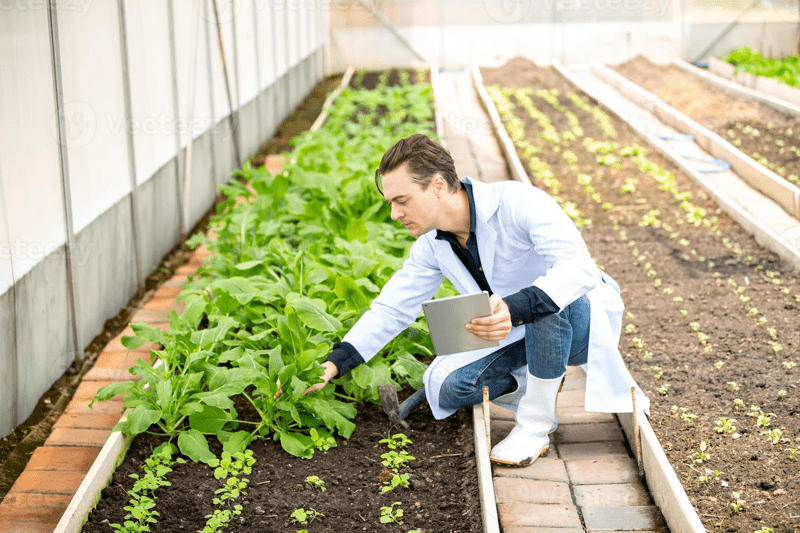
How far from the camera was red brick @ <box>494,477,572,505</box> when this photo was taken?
2.92 m

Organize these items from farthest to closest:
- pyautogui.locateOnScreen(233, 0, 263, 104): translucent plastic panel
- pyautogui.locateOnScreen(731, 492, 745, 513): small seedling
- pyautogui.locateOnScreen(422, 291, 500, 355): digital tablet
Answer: pyautogui.locateOnScreen(233, 0, 263, 104): translucent plastic panel < pyautogui.locateOnScreen(731, 492, 745, 513): small seedling < pyautogui.locateOnScreen(422, 291, 500, 355): digital tablet

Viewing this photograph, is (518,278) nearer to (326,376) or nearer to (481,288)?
(481,288)

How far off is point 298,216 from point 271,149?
13.5ft

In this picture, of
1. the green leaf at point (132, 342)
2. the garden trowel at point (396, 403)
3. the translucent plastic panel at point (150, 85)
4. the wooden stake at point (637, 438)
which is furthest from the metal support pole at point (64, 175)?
the wooden stake at point (637, 438)

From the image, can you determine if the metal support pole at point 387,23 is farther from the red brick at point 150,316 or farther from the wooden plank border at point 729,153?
the red brick at point 150,316

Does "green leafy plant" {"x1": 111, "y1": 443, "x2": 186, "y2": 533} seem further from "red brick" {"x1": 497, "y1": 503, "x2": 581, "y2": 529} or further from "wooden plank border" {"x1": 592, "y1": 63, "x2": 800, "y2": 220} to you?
"wooden plank border" {"x1": 592, "y1": 63, "x2": 800, "y2": 220}

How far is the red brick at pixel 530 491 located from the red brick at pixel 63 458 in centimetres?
162

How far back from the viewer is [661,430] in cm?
329

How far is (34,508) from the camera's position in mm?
2914

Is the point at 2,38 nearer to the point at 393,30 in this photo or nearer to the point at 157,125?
the point at 157,125

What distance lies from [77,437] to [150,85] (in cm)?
290

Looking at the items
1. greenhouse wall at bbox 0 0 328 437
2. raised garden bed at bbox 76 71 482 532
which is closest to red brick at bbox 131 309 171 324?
greenhouse wall at bbox 0 0 328 437

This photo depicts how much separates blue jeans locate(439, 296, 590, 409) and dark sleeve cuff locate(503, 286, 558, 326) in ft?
0.57

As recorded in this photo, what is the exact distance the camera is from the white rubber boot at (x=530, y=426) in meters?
3.06
